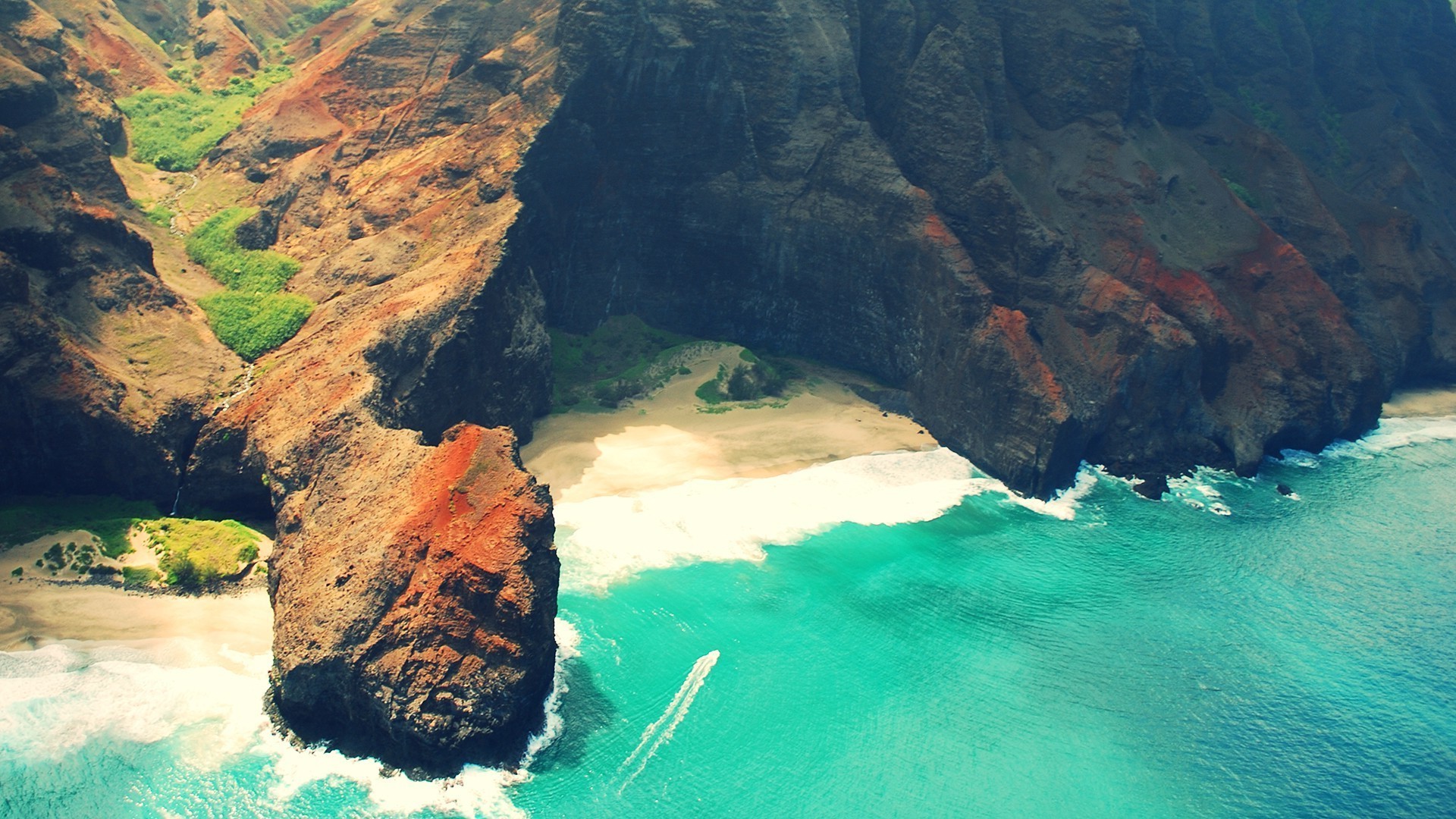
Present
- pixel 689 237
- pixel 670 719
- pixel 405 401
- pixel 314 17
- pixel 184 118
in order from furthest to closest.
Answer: pixel 314 17 < pixel 689 237 < pixel 184 118 < pixel 405 401 < pixel 670 719

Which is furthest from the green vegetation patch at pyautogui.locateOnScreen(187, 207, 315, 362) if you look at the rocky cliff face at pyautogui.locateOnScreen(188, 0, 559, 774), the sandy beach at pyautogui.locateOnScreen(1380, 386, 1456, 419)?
the sandy beach at pyautogui.locateOnScreen(1380, 386, 1456, 419)

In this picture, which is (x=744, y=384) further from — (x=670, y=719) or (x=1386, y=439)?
(x=1386, y=439)

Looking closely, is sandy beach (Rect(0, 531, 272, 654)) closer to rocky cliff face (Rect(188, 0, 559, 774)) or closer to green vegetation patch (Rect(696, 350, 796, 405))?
rocky cliff face (Rect(188, 0, 559, 774))

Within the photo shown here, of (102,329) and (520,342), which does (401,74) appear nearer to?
(520,342)

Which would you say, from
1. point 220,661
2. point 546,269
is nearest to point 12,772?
point 220,661

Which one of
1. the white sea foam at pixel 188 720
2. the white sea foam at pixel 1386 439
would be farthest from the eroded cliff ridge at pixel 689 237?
the white sea foam at pixel 188 720

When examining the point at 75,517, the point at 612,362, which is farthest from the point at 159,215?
the point at 612,362

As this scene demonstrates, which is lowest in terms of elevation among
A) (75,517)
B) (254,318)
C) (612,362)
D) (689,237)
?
(75,517)

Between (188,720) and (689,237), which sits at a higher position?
(689,237)
